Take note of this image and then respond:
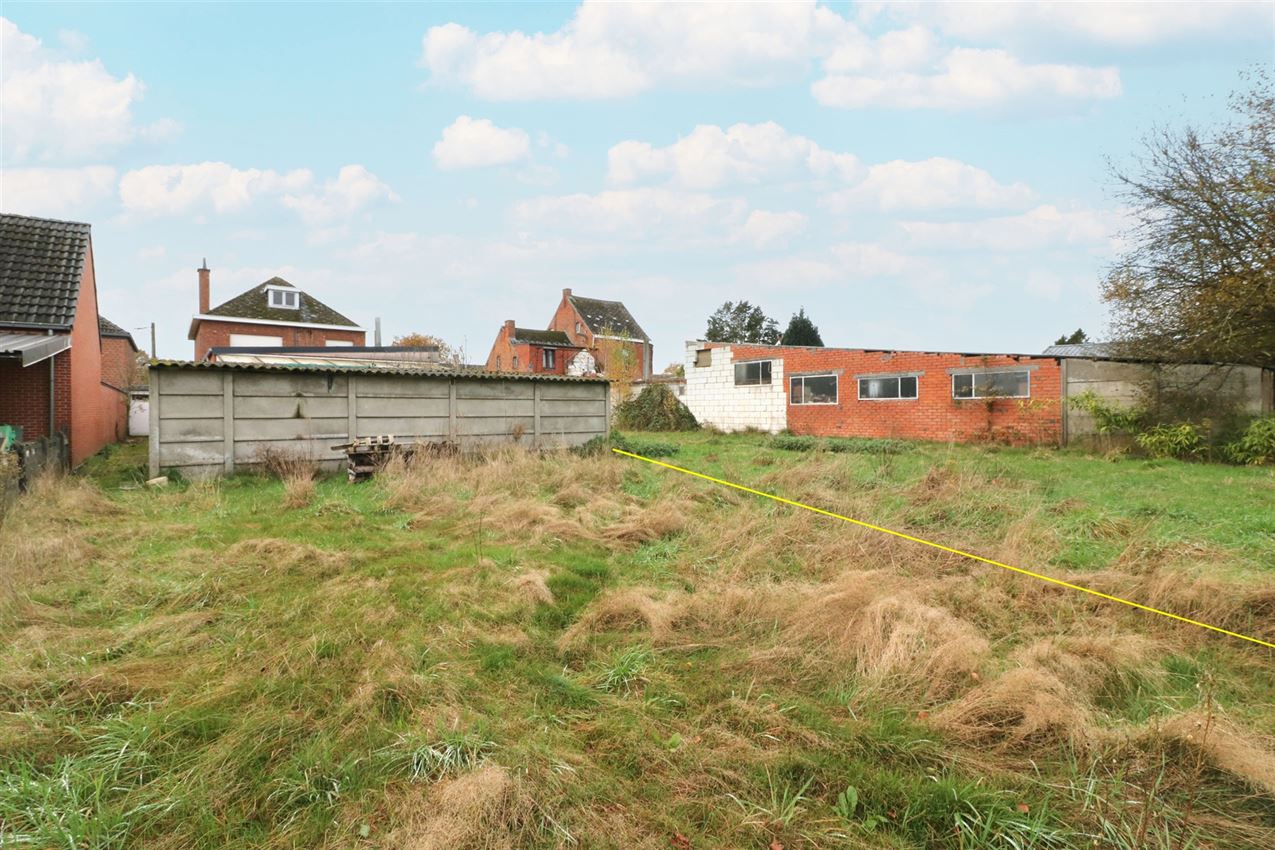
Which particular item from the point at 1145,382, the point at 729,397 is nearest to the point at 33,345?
the point at 729,397

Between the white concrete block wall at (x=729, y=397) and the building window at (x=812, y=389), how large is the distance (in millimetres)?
462

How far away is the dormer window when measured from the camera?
1564 inches

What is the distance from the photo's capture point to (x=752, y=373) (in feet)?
90.5

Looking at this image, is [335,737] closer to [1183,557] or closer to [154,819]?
[154,819]

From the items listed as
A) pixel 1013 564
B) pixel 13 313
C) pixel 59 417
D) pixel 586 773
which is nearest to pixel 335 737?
pixel 586 773

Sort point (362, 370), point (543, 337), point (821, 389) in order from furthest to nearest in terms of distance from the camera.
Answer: point (543, 337) < point (821, 389) < point (362, 370)

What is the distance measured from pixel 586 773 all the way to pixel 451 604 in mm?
2490

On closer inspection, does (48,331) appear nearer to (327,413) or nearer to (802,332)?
(327,413)

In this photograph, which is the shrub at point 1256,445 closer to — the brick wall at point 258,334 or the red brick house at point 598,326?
the red brick house at point 598,326

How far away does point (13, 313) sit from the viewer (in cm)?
1424

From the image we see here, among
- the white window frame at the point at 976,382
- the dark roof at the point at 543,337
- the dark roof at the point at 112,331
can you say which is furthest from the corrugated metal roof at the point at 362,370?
the dark roof at the point at 543,337

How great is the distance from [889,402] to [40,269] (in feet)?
82.0

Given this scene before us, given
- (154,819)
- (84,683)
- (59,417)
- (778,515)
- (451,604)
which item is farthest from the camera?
(59,417)

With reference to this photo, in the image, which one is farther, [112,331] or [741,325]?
[741,325]
